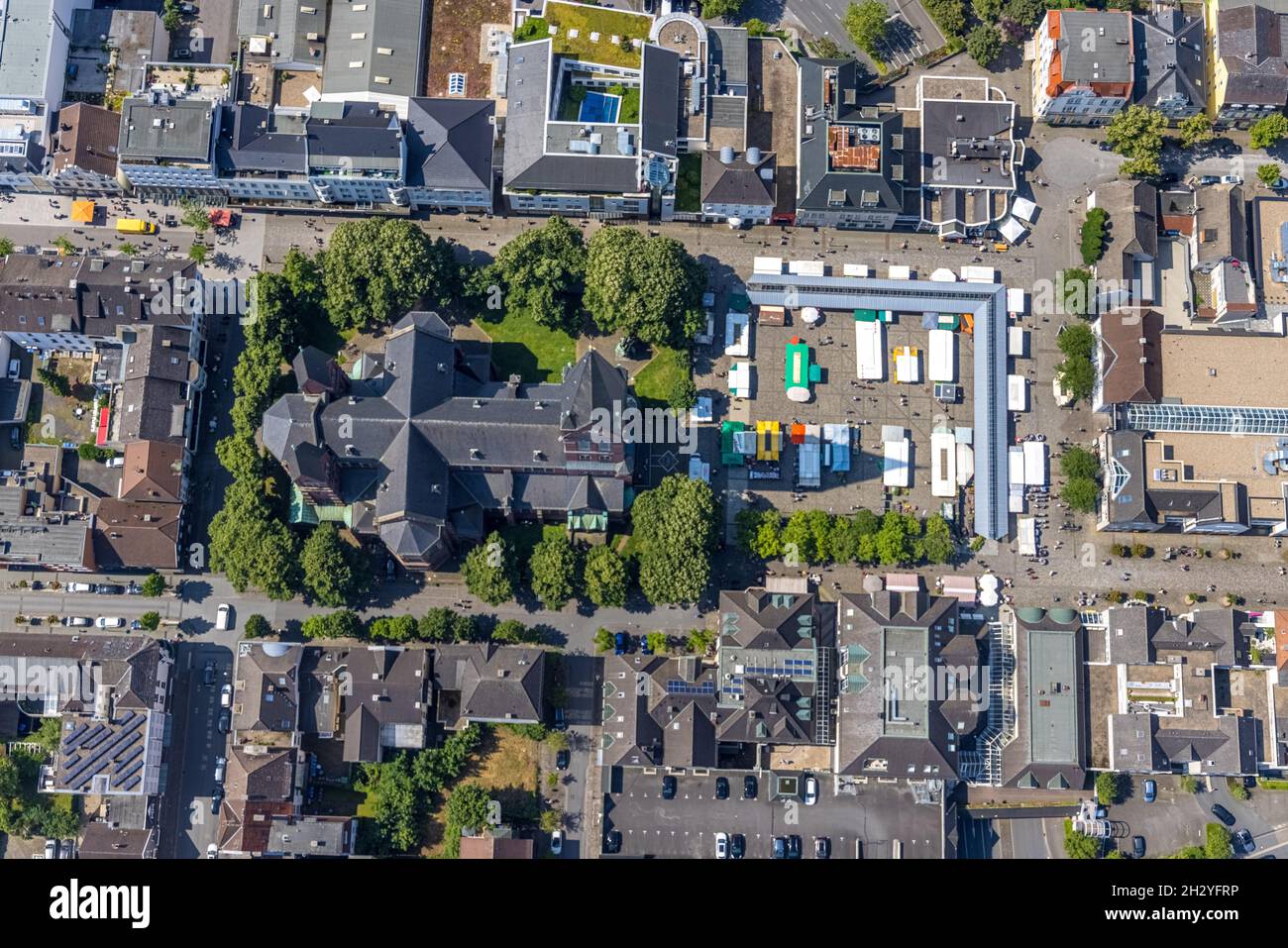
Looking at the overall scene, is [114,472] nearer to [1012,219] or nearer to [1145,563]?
Result: [1012,219]

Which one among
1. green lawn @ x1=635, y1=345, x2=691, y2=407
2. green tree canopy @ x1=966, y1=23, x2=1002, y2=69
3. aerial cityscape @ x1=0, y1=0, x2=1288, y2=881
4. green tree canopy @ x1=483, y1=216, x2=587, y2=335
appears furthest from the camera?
green tree canopy @ x1=966, y1=23, x2=1002, y2=69

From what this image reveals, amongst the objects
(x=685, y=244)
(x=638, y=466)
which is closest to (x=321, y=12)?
(x=685, y=244)

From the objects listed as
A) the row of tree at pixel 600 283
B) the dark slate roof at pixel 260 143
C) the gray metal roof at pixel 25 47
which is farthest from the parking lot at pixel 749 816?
the gray metal roof at pixel 25 47

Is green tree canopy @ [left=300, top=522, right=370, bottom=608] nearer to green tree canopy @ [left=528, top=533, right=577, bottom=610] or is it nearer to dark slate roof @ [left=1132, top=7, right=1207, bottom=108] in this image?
green tree canopy @ [left=528, top=533, right=577, bottom=610]

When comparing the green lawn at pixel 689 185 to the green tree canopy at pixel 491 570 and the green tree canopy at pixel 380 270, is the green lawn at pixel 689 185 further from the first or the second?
the green tree canopy at pixel 491 570

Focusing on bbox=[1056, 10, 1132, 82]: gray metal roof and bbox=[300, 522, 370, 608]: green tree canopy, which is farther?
bbox=[1056, 10, 1132, 82]: gray metal roof

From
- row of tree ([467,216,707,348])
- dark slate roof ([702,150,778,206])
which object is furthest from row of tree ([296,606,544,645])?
dark slate roof ([702,150,778,206])
